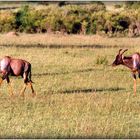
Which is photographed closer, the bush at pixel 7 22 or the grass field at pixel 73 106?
the grass field at pixel 73 106

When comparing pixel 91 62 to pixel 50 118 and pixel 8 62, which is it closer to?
pixel 8 62

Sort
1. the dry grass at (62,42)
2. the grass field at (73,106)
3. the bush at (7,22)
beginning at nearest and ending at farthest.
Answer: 1. the grass field at (73,106)
2. the dry grass at (62,42)
3. the bush at (7,22)

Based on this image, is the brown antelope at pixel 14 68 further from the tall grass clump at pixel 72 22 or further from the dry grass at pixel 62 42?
the tall grass clump at pixel 72 22

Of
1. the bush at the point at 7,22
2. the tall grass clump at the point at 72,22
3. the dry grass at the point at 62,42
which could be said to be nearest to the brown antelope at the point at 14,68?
the dry grass at the point at 62,42

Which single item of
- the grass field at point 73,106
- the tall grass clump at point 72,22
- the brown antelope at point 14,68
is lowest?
the tall grass clump at point 72,22

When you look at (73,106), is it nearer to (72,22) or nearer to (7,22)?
(72,22)

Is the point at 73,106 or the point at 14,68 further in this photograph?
the point at 14,68

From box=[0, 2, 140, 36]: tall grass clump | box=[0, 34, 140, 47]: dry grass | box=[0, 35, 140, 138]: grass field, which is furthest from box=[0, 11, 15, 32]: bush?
box=[0, 35, 140, 138]: grass field

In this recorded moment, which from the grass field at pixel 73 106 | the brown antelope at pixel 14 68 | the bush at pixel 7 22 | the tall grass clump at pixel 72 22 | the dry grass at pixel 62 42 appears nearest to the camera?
the grass field at pixel 73 106

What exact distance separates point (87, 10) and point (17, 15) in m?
6.28

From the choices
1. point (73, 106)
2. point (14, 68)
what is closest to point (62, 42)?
point (14, 68)

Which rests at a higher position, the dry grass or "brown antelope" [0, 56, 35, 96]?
"brown antelope" [0, 56, 35, 96]

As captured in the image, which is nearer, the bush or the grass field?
the grass field

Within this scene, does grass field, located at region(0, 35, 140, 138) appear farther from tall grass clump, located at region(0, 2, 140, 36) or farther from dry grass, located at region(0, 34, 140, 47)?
tall grass clump, located at region(0, 2, 140, 36)
